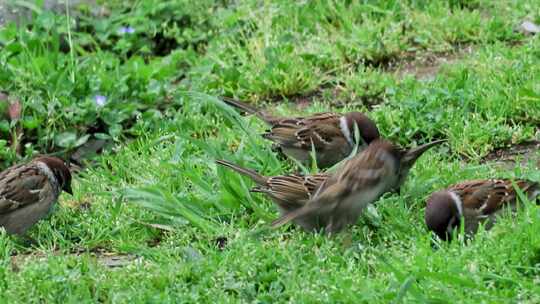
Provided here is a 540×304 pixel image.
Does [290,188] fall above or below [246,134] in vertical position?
above

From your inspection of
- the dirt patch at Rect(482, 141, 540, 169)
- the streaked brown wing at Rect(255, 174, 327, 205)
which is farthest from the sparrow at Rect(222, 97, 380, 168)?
the streaked brown wing at Rect(255, 174, 327, 205)

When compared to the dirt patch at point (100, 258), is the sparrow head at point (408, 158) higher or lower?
higher

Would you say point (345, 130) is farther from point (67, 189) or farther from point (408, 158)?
point (67, 189)

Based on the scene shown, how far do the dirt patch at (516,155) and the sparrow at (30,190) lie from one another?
296 centimetres

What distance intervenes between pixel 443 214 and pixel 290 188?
3.10 ft

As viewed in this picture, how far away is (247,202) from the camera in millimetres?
7176

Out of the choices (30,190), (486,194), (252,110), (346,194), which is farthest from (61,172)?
(486,194)

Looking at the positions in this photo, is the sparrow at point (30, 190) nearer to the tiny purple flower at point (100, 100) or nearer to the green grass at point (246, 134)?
the green grass at point (246, 134)

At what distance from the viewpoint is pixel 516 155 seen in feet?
25.7

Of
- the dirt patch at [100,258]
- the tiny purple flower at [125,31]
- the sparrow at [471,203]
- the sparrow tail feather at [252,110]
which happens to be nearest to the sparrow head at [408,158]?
the sparrow at [471,203]

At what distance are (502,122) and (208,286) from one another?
317cm

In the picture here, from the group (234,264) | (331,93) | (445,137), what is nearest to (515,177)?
(445,137)

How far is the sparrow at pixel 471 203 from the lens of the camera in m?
6.33

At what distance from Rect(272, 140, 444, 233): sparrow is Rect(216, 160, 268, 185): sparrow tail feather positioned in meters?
0.34
